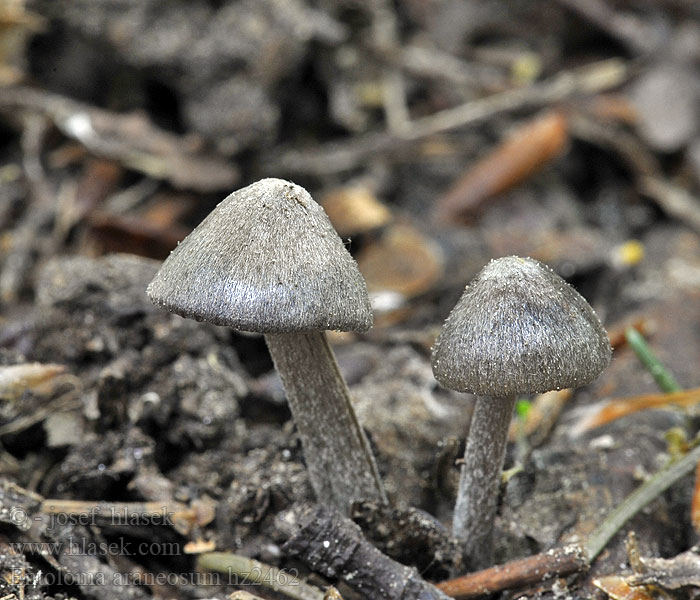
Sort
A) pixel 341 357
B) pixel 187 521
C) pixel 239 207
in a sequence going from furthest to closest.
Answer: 1. pixel 341 357
2. pixel 187 521
3. pixel 239 207

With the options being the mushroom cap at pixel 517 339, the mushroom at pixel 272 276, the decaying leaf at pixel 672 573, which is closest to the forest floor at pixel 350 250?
the decaying leaf at pixel 672 573

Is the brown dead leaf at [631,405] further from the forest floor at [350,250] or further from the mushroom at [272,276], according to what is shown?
the mushroom at [272,276]

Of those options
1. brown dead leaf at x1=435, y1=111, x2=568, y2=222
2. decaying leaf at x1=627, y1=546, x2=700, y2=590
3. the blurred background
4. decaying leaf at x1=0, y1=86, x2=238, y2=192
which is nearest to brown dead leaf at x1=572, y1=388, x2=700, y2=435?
decaying leaf at x1=627, y1=546, x2=700, y2=590

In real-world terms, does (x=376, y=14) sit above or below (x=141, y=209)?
above

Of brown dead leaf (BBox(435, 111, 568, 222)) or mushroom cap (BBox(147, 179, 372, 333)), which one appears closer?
mushroom cap (BBox(147, 179, 372, 333))

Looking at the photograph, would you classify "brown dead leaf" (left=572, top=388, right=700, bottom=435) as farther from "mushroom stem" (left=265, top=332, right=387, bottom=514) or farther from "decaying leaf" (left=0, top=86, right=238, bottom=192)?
"decaying leaf" (left=0, top=86, right=238, bottom=192)

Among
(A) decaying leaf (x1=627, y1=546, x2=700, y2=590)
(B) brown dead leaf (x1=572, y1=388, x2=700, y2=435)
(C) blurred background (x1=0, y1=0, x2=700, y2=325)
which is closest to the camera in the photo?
(A) decaying leaf (x1=627, y1=546, x2=700, y2=590)

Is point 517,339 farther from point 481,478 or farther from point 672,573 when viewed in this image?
point 672,573

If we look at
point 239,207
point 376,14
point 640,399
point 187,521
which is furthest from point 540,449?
point 376,14

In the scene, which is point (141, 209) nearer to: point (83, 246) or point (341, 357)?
point (83, 246)
